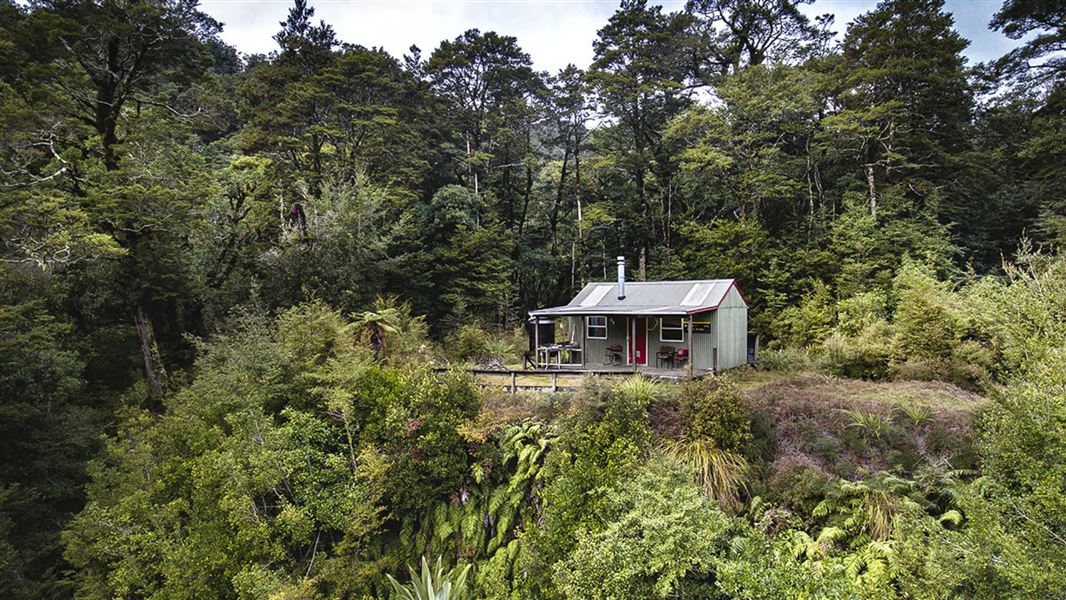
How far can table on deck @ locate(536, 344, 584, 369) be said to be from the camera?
15602 millimetres

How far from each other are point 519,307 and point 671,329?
12.1 metres

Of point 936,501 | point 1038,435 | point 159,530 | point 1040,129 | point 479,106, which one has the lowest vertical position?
point 159,530

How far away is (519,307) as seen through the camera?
1028 inches

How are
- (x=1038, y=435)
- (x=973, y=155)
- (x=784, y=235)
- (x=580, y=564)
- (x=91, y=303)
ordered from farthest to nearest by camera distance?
(x=784, y=235) < (x=973, y=155) < (x=91, y=303) < (x=580, y=564) < (x=1038, y=435)

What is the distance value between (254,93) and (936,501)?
26.0 metres

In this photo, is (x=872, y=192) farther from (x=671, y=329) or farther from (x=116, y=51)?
(x=116, y=51)

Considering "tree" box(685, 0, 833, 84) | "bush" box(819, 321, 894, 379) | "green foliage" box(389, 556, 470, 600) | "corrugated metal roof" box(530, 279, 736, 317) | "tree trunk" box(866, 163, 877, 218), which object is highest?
"tree" box(685, 0, 833, 84)

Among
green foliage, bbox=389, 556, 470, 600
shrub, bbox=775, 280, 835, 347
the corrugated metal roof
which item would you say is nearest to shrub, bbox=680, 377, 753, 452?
green foliage, bbox=389, 556, 470, 600

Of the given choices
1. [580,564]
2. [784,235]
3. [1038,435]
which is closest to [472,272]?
[784,235]

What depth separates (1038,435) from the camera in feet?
14.8

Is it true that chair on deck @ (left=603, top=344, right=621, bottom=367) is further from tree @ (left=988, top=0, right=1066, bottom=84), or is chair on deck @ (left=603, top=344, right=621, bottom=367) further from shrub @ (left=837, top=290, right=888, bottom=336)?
tree @ (left=988, top=0, right=1066, bottom=84)

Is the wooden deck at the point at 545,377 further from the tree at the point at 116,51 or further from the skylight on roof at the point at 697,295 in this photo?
the tree at the point at 116,51

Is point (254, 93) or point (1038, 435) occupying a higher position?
point (254, 93)

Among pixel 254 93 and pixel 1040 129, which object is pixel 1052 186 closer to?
pixel 1040 129
